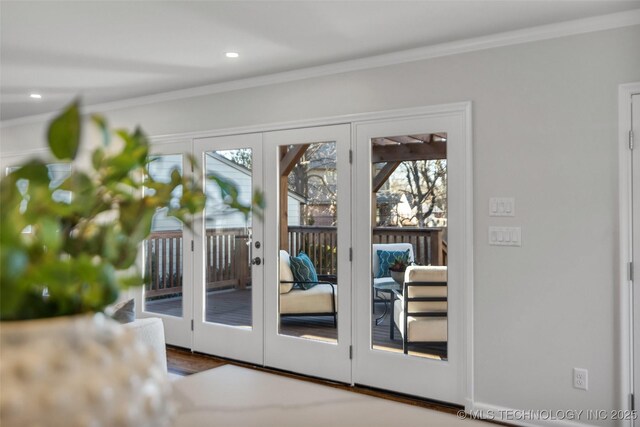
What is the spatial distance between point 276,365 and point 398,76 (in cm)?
252

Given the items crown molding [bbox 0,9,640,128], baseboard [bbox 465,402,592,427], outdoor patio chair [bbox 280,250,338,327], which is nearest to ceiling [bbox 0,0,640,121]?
crown molding [bbox 0,9,640,128]

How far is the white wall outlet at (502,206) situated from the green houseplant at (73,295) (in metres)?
2.94

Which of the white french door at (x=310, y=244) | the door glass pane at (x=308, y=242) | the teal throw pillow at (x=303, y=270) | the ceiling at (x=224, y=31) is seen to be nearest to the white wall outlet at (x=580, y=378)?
the white french door at (x=310, y=244)

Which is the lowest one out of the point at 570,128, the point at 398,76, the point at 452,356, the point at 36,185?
the point at 452,356

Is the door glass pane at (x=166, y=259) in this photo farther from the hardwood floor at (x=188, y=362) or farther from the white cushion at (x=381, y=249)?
the white cushion at (x=381, y=249)

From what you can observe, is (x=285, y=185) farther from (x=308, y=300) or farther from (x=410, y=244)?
(x=410, y=244)

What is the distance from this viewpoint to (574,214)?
311cm

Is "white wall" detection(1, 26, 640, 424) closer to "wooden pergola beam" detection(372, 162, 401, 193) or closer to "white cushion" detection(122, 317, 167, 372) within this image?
"wooden pergola beam" detection(372, 162, 401, 193)

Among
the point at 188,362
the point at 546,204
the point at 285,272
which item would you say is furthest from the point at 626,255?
the point at 188,362

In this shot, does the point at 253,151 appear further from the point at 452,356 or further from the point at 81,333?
the point at 81,333

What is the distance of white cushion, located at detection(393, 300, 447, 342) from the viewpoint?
359 centimetres

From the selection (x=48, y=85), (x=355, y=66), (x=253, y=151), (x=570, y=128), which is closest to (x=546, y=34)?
(x=570, y=128)

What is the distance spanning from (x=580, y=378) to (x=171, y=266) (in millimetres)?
3649

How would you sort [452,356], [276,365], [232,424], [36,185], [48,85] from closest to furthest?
[36,185] < [232,424] < [452,356] < [276,365] < [48,85]
